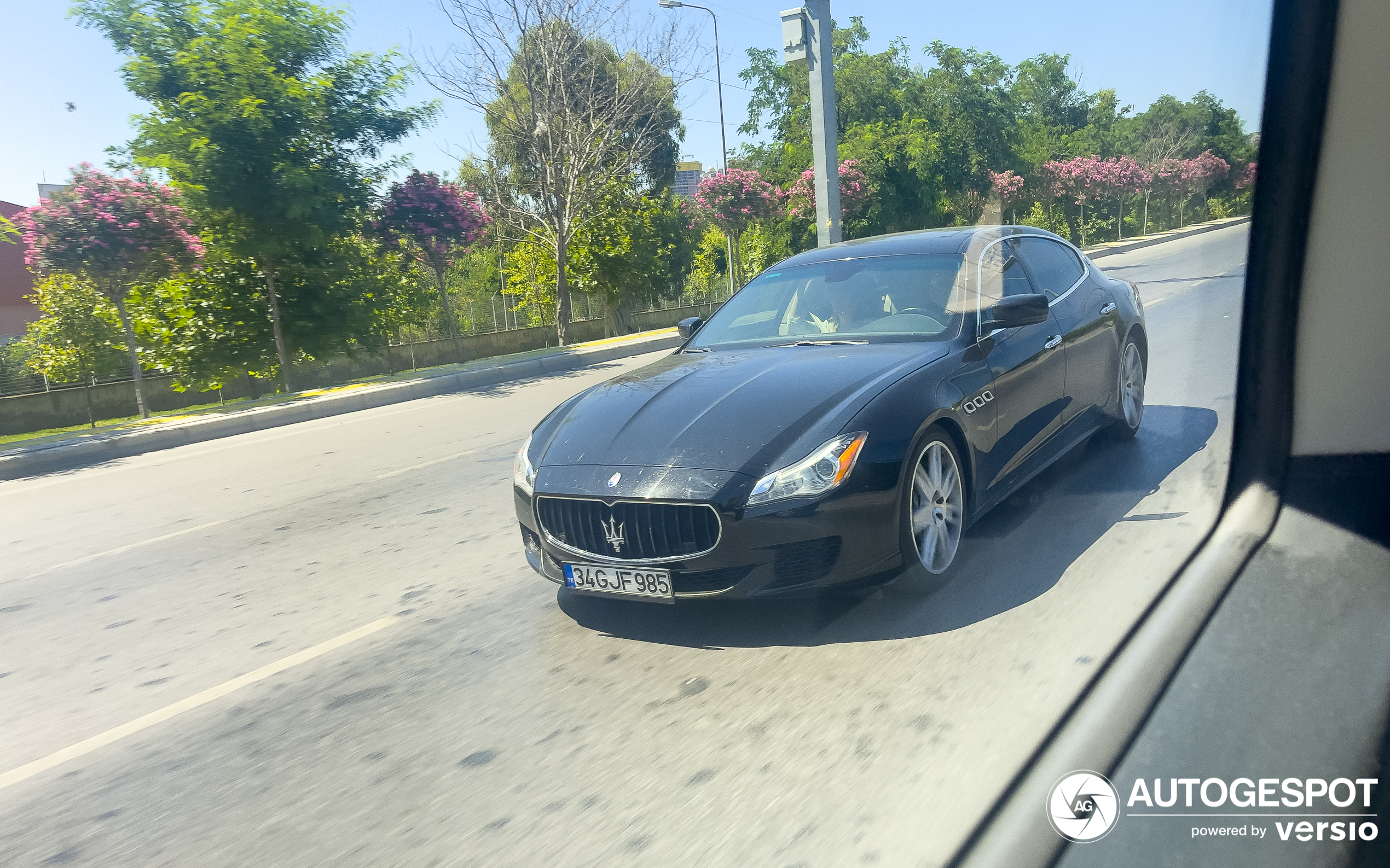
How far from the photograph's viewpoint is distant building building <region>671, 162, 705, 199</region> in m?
39.8

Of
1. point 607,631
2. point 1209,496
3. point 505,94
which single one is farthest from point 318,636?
point 505,94

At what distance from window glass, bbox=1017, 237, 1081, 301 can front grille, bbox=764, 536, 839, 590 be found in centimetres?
269

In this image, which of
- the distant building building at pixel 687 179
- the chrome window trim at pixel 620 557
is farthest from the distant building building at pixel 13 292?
the chrome window trim at pixel 620 557

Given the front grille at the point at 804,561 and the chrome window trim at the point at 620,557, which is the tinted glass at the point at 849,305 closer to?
the front grille at the point at 804,561

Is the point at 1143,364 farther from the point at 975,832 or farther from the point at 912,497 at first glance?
the point at 975,832

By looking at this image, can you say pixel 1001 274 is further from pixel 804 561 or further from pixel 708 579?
pixel 708 579

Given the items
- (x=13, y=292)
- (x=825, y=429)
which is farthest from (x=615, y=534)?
(x=13, y=292)

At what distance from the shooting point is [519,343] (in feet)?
89.5

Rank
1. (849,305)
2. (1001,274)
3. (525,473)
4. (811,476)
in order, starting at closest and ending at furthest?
1. (811,476)
2. (525,473)
3. (849,305)
4. (1001,274)

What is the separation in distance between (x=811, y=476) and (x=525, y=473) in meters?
1.34

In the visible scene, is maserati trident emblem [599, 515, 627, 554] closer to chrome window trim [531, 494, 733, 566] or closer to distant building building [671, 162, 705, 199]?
chrome window trim [531, 494, 733, 566]

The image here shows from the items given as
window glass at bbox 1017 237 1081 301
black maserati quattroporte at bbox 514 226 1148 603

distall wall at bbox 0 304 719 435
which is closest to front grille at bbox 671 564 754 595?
black maserati quattroporte at bbox 514 226 1148 603

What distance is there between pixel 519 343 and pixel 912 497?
24095 mm

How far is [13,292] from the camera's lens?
139ft
